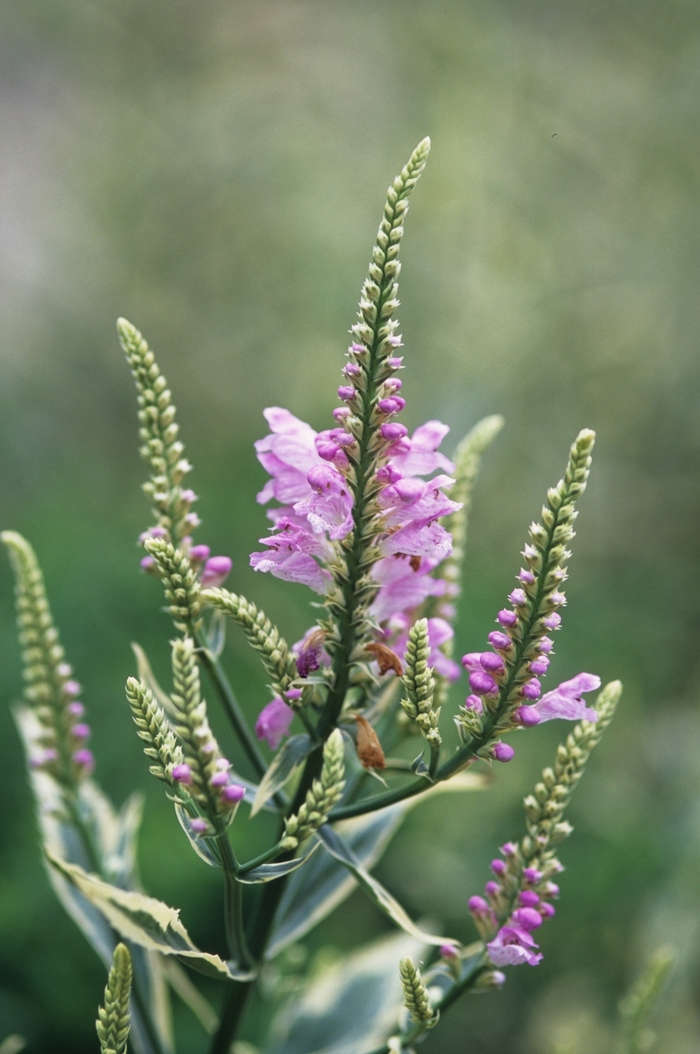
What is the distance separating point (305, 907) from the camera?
141 cm

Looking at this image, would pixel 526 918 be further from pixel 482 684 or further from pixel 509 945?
pixel 482 684

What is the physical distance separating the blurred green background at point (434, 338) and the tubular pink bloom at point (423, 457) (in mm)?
2120

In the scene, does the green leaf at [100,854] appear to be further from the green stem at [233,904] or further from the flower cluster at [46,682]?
the green stem at [233,904]

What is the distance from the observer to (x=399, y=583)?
1.13 meters

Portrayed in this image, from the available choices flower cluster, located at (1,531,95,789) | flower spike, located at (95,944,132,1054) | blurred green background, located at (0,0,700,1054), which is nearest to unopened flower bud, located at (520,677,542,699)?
flower spike, located at (95,944,132,1054)

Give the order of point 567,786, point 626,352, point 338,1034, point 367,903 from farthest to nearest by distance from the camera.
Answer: point 626,352
point 367,903
point 338,1034
point 567,786

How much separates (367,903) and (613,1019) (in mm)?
979

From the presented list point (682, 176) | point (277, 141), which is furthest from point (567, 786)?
point (277, 141)

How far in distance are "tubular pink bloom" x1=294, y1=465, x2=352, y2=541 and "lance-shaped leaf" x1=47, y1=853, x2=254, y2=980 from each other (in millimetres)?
470

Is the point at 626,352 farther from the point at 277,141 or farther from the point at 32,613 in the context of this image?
the point at 32,613

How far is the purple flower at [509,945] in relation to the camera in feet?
3.61

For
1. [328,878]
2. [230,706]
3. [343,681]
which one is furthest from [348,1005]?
[343,681]

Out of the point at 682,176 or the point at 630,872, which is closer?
Answer: the point at 630,872

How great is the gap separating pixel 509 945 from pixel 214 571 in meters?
0.58
